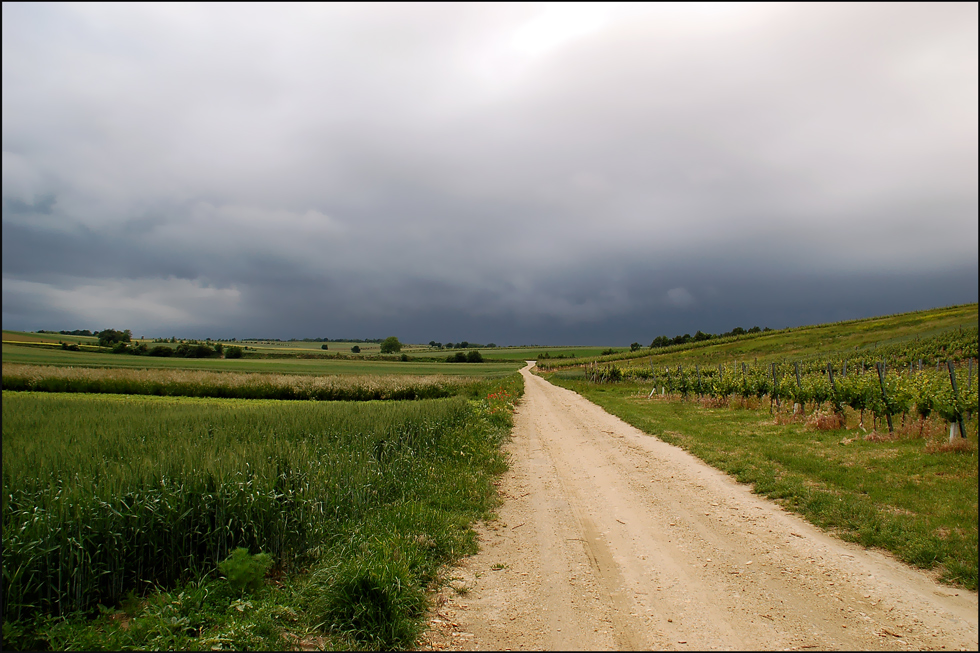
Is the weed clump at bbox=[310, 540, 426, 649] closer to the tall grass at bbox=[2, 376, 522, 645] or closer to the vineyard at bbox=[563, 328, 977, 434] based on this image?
the tall grass at bbox=[2, 376, 522, 645]

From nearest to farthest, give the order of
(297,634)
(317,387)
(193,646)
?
1. (193,646)
2. (297,634)
3. (317,387)

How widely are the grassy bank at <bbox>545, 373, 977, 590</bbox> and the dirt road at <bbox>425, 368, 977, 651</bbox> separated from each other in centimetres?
41

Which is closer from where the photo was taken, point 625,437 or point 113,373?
point 625,437

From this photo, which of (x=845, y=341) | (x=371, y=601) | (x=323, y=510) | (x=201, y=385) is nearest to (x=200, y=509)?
(x=323, y=510)

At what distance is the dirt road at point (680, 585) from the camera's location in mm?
4145

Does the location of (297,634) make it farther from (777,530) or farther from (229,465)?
(777,530)

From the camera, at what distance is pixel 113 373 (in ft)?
118

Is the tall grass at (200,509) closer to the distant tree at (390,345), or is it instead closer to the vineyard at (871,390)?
the vineyard at (871,390)

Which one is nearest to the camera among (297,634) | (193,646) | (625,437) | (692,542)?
(193,646)

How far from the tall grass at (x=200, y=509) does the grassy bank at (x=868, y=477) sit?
573 centimetres

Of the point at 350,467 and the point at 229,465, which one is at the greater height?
the point at 229,465

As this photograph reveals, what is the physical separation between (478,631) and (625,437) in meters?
12.1

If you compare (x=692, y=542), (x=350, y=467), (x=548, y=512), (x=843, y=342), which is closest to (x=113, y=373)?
(x=350, y=467)

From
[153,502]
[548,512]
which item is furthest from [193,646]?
[548,512]
